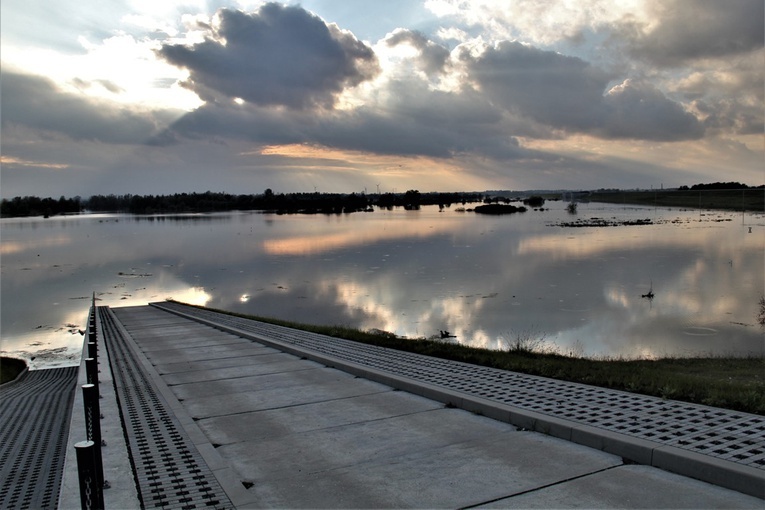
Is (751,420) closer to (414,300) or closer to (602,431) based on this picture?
(602,431)

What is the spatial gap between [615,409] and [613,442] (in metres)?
1.16

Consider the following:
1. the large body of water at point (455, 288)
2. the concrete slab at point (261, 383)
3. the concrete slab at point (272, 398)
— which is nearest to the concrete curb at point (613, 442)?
the concrete slab at point (272, 398)

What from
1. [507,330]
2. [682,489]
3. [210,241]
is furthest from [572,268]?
[210,241]

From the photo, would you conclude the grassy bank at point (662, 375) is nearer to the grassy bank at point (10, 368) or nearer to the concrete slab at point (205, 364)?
the concrete slab at point (205, 364)

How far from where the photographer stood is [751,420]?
5570mm

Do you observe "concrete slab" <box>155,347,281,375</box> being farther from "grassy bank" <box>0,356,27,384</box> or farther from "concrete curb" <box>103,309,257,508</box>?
"grassy bank" <box>0,356,27,384</box>

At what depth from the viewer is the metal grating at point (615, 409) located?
498 cm


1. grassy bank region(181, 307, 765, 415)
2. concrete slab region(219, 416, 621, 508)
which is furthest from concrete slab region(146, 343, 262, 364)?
concrete slab region(219, 416, 621, 508)

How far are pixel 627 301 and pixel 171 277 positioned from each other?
32568 millimetres

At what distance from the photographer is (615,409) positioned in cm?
618

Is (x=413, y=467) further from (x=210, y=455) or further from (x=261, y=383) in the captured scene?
(x=261, y=383)

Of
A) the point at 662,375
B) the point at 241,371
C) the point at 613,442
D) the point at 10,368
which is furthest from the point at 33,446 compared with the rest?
the point at 10,368

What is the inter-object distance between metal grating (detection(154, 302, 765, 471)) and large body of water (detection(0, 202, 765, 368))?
35.0 ft

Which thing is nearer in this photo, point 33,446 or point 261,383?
point 33,446
